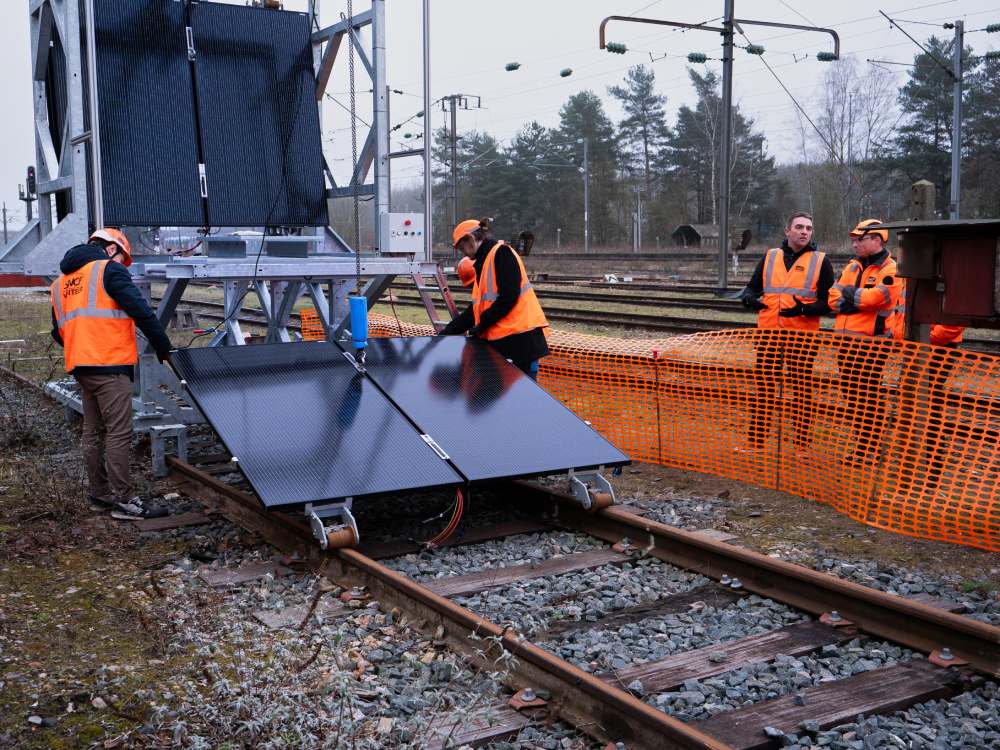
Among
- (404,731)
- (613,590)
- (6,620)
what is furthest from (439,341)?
(404,731)

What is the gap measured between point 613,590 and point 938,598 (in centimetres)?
174

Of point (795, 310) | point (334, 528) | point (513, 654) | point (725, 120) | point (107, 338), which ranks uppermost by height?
point (725, 120)

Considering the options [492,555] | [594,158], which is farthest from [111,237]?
[594,158]

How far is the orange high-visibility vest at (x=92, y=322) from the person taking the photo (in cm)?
743

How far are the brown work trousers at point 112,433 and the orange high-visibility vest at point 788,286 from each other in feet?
17.2

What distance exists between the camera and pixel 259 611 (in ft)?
18.0

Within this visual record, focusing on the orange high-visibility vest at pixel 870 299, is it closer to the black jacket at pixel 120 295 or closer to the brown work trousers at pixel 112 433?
the black jacket at pixel 120 295

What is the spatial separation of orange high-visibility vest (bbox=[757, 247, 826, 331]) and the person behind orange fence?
0.97 ft

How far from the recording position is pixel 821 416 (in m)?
8.09

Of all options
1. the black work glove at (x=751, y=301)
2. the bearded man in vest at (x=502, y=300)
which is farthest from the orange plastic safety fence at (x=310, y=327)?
the black work glove at (x=751, y=301)

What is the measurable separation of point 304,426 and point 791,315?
4459 millimetres

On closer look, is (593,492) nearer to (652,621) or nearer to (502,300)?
(652,621)

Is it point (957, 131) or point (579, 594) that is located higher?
point (957, 131)

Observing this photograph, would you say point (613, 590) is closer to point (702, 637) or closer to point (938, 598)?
point (702, 637)
